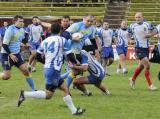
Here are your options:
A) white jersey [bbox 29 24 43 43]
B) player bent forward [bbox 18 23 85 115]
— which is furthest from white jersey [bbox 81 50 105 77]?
white jersey [bbox 29 24 43 43]

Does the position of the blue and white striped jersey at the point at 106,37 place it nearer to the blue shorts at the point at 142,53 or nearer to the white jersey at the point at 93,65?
the blue shorts at the point at 142,53

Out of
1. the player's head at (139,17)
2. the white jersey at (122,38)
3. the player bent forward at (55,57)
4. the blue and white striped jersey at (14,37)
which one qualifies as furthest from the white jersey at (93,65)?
the white jersey at (122,38)

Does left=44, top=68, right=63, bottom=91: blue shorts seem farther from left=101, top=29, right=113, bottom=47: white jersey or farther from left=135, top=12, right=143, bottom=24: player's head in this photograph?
left=101, top=29, right=113, bottom=47: white jersey

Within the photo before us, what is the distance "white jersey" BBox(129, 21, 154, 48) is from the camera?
1580 cm

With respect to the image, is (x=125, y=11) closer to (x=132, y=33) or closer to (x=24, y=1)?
(x=24, y=1)

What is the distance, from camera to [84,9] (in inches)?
1506

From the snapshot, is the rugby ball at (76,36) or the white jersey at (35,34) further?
the white jersey at (35,34)

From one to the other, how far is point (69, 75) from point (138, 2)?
2655cm

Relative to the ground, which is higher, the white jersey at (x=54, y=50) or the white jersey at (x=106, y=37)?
the white jersey at (x=54, y=50)

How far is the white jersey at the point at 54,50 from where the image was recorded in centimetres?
1048

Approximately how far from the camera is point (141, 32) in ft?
52.0

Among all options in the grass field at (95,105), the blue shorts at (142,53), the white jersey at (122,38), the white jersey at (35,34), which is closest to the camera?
the grass field at (95,105)

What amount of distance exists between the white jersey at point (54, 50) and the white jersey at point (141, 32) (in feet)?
18.4

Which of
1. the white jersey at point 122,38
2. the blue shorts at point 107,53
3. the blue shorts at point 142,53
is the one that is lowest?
the blue shorts at point 107,53
